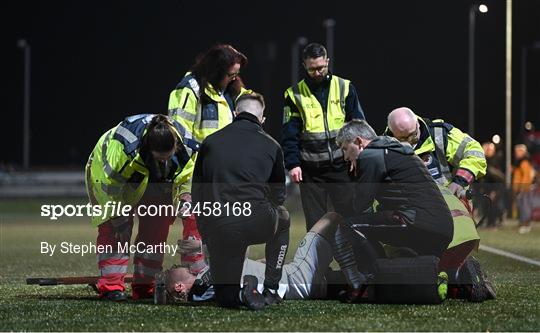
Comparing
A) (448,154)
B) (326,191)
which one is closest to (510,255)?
(448,154)

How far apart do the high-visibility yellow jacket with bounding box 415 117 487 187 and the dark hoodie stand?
113 cm

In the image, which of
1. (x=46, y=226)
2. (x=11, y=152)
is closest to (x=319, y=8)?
(x=11, y=152)

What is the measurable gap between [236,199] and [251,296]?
0.73m

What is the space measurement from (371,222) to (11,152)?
208 ft

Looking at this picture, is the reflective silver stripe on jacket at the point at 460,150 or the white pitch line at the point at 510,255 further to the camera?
the white pitch line at the point at 510,255

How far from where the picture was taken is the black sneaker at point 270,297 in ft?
28.8

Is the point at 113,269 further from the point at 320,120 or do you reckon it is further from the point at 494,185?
the point at 494,185

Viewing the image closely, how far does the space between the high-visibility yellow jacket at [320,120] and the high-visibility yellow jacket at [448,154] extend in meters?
0.80

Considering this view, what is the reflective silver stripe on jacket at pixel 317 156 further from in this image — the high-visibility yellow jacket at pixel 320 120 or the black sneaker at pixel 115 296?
the black sneaker at pixel 115 296

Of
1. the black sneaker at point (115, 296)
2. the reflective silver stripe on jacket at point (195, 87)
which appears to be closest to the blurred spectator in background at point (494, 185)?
the reflective silver stripe on jacket at point (195, 87)

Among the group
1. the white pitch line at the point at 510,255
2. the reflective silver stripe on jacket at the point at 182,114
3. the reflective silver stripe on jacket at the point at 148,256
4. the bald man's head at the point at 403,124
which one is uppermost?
the reflective silver stripe on jacket at the point at 182,114

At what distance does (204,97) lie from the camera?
987 cm

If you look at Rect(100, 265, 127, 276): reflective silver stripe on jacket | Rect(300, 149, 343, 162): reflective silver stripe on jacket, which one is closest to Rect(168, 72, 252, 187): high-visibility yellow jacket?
Rect(300, 149, 343, 162): reflective silver stripe on jacket

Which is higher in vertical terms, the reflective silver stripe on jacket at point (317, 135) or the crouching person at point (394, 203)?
the reflective silver stripe on jacket at point (317, 135)
